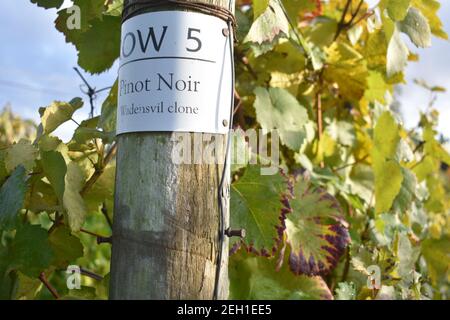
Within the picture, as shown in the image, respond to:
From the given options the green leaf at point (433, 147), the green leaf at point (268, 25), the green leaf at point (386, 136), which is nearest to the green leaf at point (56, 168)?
the green leaf at point (268, 25)

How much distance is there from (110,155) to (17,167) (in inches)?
9.4

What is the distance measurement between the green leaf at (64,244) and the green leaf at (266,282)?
375 mm

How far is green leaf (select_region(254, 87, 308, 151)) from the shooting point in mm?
1552

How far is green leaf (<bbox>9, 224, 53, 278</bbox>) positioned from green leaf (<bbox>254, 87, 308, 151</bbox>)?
634 mm

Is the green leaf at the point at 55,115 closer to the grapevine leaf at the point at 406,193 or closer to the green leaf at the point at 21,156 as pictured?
the green leaf at the point at 21,156

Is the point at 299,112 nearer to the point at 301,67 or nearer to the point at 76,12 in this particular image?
the point at 301,67

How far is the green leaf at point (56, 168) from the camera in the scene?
1.10m

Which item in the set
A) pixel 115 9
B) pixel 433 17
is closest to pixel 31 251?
pixel 115 9

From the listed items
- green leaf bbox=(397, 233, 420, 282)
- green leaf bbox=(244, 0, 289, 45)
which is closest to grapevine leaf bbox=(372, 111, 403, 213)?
green leaf bbox=(397, 233, 420, 282)

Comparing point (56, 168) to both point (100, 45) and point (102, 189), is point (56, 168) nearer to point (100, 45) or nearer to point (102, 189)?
point (102, 189)

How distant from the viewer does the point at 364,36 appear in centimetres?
199

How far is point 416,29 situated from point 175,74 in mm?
961

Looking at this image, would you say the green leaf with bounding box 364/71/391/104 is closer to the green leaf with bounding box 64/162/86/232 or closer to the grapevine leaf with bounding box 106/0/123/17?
the grapevine leaf with bounding box 106/0/123/17
